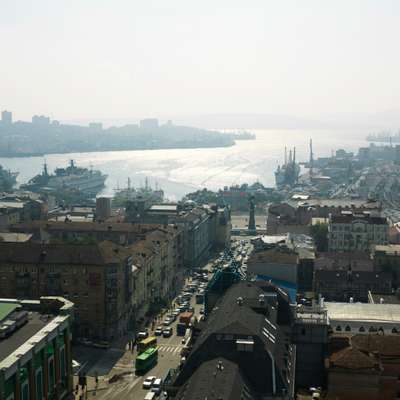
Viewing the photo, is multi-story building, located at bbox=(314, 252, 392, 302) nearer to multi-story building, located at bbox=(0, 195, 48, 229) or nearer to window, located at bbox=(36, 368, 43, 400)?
window, located at bbox=(36, 368, 43, 400)

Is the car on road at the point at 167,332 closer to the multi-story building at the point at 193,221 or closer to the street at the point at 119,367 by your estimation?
the street at the point at 119,367

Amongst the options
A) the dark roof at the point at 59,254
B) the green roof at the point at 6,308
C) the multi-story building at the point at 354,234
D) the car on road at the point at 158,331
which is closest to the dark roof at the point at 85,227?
the multi-story building at the point at 354,234

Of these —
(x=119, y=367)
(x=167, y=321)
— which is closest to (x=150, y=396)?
(x=119, y=367)

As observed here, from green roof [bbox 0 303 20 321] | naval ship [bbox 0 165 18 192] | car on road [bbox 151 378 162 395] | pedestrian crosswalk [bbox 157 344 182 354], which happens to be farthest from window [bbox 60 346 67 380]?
naval ship [bbox 0 165 18 192]

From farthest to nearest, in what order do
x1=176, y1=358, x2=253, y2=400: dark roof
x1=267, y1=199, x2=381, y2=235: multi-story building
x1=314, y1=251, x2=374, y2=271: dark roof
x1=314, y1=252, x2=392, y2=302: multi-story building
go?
x1=267, y1=199, x2=381, y2=235: multi-story building, x1=314, y1=251, x2=374, y2=271: dark roof, x1=314, y1=252, x2=392, y2=302: multi-story building, x1=176, y1=358, x2=253, y2=400: dark roof

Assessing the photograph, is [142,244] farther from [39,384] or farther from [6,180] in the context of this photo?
[6,180]

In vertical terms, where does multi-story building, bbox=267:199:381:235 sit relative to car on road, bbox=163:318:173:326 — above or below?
above

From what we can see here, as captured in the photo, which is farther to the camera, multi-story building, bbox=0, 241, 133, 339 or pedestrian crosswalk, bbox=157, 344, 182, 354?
multi-story building, bbox=0, 241, 133, 339
